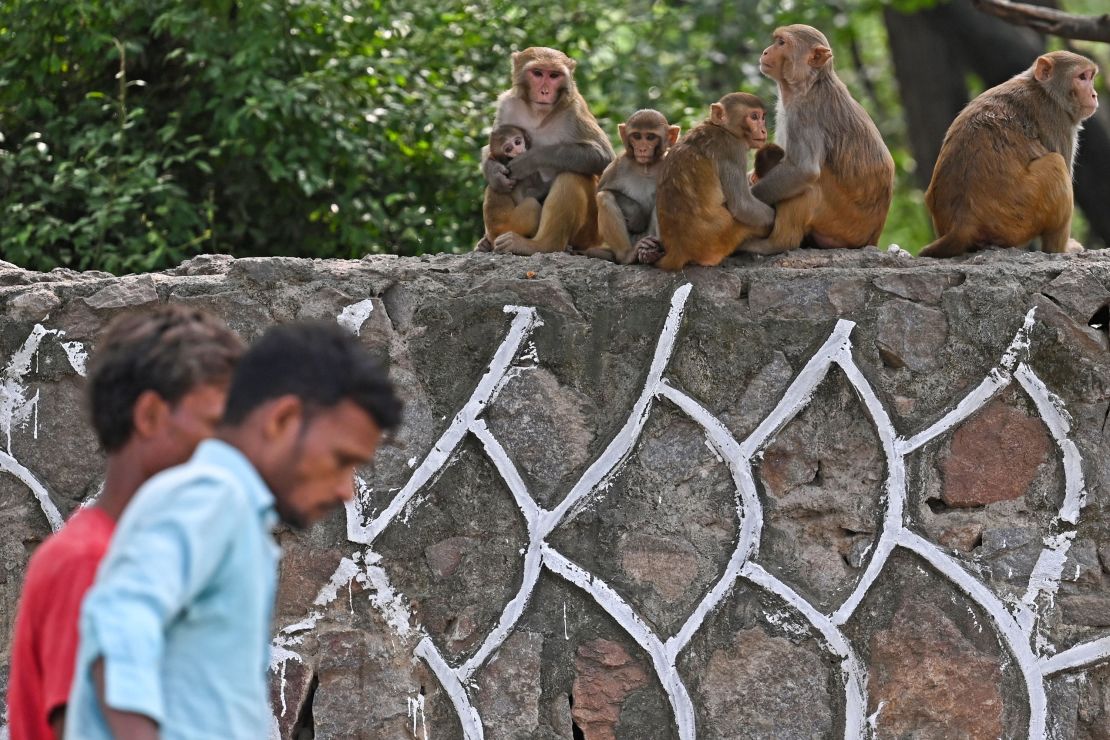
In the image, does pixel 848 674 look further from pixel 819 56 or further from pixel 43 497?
pixel 43 497

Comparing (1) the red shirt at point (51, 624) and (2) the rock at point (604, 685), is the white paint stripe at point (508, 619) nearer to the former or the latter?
(2) the rock at point (604, 685)

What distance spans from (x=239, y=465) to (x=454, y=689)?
2042 mm

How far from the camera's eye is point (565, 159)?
4578 mm

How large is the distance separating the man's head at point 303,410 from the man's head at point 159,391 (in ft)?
0.52

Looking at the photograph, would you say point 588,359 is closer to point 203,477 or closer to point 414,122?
point 203,477

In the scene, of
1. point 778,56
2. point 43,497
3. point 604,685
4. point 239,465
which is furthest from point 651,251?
point 239,465

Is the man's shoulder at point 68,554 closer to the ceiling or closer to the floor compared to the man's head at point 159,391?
closer to the floor

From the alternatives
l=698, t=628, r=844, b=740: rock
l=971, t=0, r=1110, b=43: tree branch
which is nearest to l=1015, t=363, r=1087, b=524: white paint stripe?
l=698, t=628, r=844, b=740: rock

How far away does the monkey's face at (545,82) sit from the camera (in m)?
4.73

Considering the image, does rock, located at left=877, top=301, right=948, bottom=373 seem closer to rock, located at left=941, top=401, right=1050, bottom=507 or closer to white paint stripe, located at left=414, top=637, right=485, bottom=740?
rock, located at left=941, top=401, right=1050, bottom=507

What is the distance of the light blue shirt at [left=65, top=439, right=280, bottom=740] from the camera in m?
1.80

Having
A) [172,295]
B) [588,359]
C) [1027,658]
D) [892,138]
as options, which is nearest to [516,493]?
[588,359]

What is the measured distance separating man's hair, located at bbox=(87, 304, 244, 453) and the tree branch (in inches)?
185

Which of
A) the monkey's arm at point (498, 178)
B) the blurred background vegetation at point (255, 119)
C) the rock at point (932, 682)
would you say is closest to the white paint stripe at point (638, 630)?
the rock at point (932, 682)
